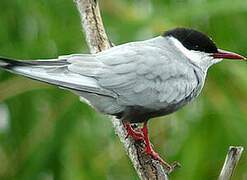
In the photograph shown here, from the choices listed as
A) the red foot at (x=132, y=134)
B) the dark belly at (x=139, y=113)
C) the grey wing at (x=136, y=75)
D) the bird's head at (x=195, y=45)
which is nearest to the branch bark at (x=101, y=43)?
the red foot at (x=132, y=134)

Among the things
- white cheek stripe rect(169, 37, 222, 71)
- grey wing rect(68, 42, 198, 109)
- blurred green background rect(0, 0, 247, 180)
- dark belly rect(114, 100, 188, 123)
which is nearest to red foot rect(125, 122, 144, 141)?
dark belly rect(114, 100, 188, 123)

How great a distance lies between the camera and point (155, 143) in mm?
6805

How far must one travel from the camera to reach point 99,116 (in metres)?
7.00

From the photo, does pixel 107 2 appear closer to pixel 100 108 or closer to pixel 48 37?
pixel 48 37

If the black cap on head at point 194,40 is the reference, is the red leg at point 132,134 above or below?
below

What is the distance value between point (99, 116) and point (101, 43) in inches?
55.0

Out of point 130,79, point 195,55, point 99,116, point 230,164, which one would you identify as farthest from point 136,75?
point 99,116

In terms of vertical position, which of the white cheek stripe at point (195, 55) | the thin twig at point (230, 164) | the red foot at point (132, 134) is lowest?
the thin twig at point (230, 164)

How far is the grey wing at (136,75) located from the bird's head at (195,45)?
1.31ft

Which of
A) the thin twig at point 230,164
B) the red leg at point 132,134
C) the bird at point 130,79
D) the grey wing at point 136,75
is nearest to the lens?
the thin twig at point 230,164

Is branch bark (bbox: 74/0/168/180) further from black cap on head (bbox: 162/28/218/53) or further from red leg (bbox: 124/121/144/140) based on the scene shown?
black cap on head (bbox: 162/28/218/53)

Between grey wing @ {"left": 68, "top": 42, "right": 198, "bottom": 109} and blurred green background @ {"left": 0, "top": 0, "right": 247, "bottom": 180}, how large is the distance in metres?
1.51

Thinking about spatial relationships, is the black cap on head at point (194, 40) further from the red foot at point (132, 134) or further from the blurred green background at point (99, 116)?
the blurred green background at point (99, 116)

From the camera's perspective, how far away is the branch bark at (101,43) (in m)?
5.16
